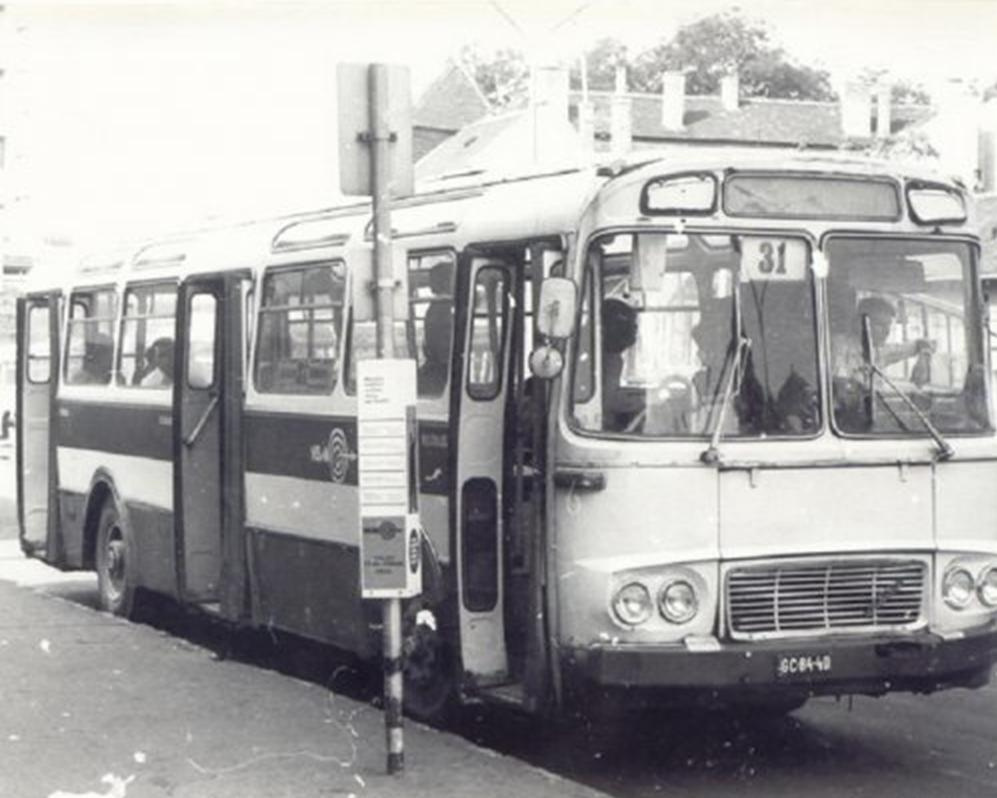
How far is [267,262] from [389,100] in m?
4.00

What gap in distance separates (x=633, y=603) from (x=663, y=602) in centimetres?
13

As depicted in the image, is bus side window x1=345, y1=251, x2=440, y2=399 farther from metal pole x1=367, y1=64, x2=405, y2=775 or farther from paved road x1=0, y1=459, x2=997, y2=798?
paved road x1=0, y1=459, x2=997, y2=798

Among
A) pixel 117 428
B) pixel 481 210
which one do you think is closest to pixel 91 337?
pixel 117 428

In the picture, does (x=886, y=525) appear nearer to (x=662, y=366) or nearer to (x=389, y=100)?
(x=662, y=366)

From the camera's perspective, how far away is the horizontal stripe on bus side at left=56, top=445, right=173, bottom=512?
1452 centimetres

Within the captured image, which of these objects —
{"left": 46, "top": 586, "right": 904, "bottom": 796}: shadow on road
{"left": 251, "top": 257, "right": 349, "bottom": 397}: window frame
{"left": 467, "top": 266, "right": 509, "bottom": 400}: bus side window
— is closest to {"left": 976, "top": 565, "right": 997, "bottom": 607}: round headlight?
{"left": 46, "top": 586, "right": 904, "bottom": 796}: shadow on road

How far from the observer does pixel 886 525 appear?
9.72 metres

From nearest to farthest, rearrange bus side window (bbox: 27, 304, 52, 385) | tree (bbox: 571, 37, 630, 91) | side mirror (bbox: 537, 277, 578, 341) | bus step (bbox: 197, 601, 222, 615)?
1. side mirror (bbox: 537, 277, 578, 341)
2. bus step (bbox: 197, 601, 222, 615)
3. bus side window (bbox: 27, 304, 52, 385)
4. tree (bbox: 571, 37, 630, 91)

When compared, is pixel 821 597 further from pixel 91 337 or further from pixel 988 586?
pixel 91 337

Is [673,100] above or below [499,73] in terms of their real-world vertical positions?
below

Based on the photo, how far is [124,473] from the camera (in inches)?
601

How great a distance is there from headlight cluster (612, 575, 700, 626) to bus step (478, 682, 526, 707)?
35.6 inches

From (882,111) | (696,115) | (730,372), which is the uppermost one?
(696,115)

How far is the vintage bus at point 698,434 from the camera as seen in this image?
31.0ft
